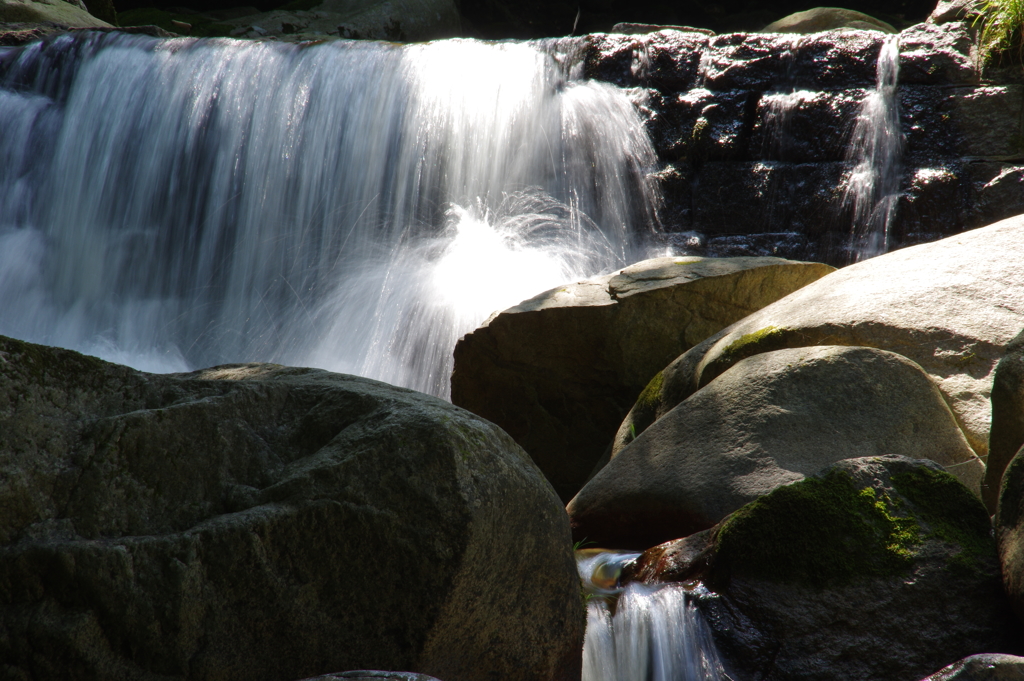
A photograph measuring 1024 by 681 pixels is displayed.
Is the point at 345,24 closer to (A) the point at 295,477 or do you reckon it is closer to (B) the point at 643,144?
(B) the point at 643,144

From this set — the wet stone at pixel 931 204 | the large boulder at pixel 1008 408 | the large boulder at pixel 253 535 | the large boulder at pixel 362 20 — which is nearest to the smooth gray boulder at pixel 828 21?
the wet stone at pixel 931 204

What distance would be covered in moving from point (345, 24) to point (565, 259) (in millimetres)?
11683

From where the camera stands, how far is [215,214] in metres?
9.01

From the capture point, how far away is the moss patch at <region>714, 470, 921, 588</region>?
101 inches

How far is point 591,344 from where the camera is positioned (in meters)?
5.29

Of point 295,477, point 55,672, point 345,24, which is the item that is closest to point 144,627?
point 55,672

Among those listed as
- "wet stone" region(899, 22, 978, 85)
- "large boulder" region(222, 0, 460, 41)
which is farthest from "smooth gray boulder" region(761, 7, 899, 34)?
"large boulder" region(222, 0, 460, 41)

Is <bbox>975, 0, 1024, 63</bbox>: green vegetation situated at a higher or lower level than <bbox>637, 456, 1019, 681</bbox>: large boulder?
higher

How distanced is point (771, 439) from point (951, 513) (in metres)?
0.78

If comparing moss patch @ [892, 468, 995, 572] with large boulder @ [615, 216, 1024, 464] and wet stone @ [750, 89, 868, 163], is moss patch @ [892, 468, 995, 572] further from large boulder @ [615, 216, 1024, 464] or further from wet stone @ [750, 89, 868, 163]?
wet stone @ [750, 89, 868, 163]

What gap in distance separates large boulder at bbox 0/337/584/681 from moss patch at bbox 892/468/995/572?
1353mm

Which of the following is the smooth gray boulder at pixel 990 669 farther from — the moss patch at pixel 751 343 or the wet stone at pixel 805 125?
the wet stone at pixel 805 125

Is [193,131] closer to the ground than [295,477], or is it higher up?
higher up

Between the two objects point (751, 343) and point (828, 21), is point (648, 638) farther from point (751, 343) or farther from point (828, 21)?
point (828, 21)
